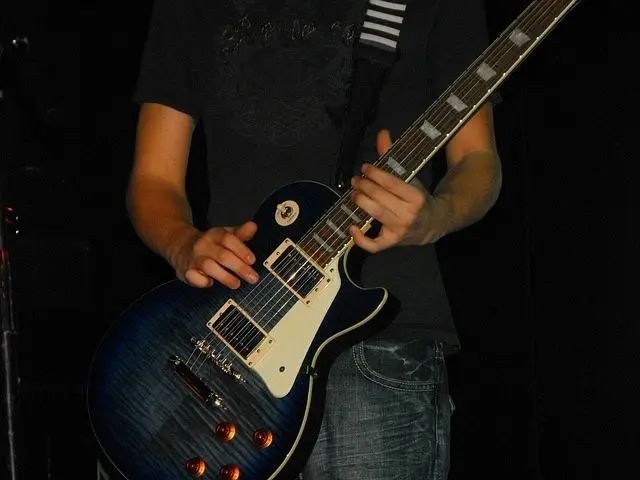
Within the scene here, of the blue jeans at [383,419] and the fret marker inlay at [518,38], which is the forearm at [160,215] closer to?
the blue jeans at [383,419]

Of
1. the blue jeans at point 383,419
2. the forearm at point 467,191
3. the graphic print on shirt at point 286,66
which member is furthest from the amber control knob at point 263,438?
the graphic print on shirt at point 286,66

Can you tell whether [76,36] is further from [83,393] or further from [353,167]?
[353,167]

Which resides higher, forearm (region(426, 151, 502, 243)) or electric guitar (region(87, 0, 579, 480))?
forearm (region(426, 151, 502, 243))

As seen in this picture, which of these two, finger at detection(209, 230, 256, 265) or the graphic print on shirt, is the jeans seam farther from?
the graphic print on shirt

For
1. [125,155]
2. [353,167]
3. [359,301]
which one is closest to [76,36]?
[125,155]

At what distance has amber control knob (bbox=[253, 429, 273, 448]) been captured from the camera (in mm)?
1491

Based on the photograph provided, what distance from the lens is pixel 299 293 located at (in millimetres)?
1585

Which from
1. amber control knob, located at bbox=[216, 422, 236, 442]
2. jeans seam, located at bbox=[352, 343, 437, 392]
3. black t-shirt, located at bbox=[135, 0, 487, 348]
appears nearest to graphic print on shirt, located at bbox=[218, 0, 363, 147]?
black t-shirt, located at bbox=[135, 0, 487, 348]

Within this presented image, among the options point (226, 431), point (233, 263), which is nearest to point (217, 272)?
point (233, 263)

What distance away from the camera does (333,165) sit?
1.74m

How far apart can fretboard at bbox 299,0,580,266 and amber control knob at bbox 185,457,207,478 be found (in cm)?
41

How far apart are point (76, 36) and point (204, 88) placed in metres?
1.28

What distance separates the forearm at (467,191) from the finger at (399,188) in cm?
9

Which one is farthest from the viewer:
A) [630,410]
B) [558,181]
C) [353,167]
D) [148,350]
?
[558,181]
